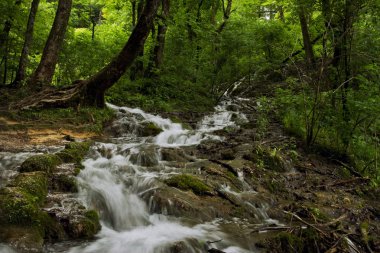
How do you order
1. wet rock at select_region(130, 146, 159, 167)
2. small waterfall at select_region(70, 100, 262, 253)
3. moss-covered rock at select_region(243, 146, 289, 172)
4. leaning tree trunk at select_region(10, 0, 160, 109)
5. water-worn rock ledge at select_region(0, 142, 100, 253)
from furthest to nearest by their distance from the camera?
leaning tree trunk at select_region(10, 0, 160, 109) < moss-covered rock at select_region(243, 146, 289, 172) < wet rock at select_region(130, 146, 159, 167) < small waterfall at select_region(70, 100, 262, 253) < water-worn rock ledge at select_region(0, 142, 100, 253)

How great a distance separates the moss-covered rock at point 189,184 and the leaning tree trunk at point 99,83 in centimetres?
484

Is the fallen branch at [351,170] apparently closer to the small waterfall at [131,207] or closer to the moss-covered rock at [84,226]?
the small waterfall at [131,207]

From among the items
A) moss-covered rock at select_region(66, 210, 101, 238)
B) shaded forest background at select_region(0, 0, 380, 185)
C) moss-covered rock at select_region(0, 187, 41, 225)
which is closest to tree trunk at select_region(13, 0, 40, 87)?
shaded forest background at select_region(0, 0, 380, 185)

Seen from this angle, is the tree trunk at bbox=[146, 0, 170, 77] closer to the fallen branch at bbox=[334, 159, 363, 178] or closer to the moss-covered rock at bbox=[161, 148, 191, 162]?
the moss-covered rock at bbox=[161, 148, 191, 162]

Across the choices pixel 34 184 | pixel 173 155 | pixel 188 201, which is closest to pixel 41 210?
pixel 34 184

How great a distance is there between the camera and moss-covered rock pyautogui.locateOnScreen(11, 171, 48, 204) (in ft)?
16.3

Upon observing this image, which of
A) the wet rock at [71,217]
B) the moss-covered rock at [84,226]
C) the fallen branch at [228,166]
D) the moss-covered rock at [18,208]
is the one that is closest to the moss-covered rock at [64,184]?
the wet rock at [71,217]

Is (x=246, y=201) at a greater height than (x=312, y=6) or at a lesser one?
lesser

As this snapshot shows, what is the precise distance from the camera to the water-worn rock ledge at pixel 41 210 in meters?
4.25

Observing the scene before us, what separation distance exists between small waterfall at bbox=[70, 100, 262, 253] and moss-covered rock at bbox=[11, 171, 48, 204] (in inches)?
23.6

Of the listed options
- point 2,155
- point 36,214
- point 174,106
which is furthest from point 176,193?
point 174,106

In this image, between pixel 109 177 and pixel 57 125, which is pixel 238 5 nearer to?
pixel 57 125

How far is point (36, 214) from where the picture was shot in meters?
4.52

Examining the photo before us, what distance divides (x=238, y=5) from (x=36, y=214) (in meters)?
21.8
